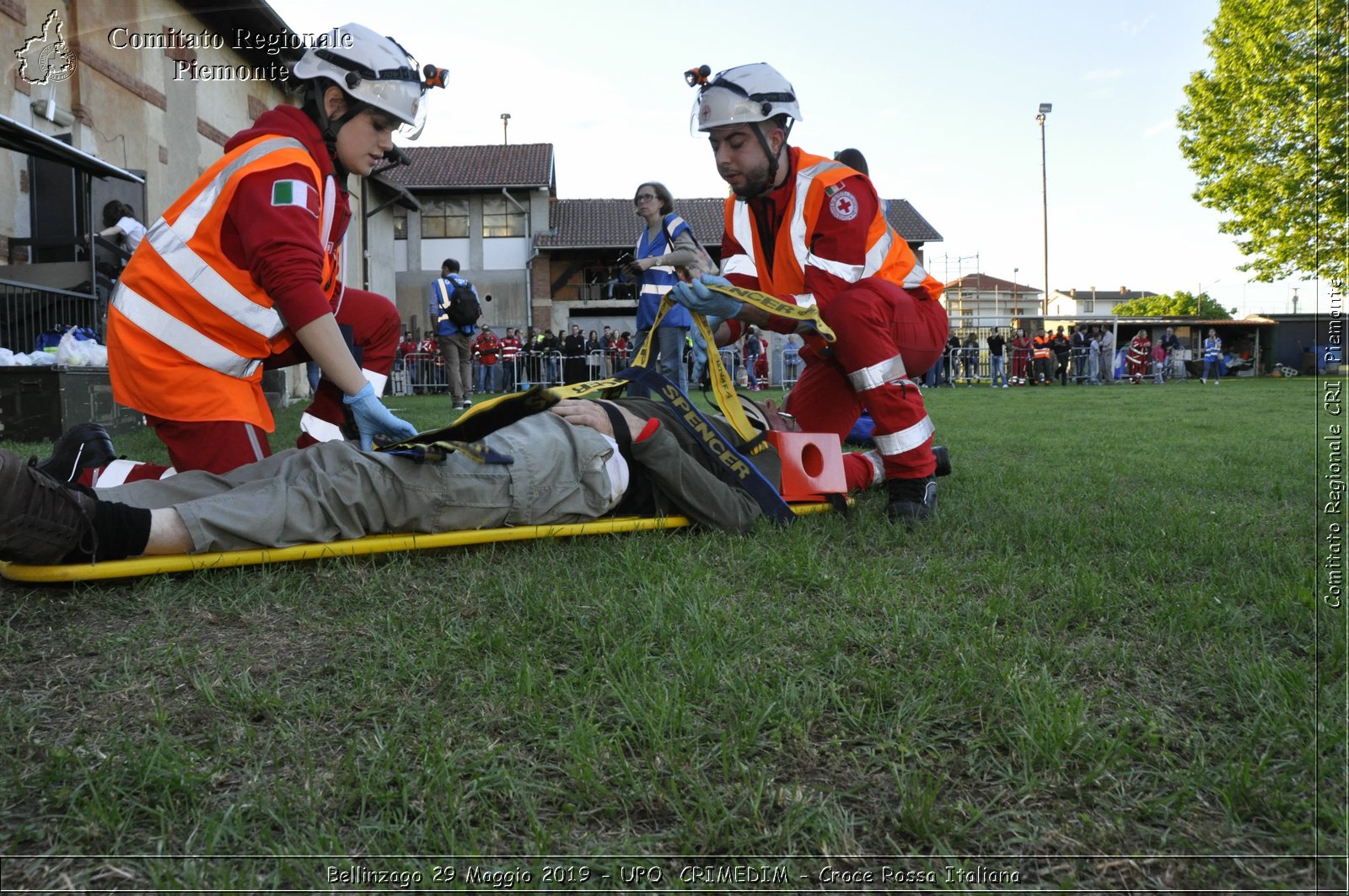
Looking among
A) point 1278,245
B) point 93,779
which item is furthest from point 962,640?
point 1278,245

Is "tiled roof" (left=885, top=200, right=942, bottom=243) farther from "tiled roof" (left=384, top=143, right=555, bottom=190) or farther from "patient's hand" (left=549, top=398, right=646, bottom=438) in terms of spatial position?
"patient's hand" (left=549, top=398, right=646, bottom=438)

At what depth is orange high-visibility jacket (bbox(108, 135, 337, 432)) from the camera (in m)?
2.92

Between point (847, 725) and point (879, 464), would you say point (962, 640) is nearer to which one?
point (847, 725)

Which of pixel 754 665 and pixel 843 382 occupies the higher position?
pixel 843 382

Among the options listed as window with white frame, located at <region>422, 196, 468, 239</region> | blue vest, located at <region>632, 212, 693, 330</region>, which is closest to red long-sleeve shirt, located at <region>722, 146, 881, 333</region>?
blue vest, located at <region>632, 212, 693, 330</region>

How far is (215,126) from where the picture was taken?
13.6 meters

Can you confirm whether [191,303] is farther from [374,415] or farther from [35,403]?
[35,403]

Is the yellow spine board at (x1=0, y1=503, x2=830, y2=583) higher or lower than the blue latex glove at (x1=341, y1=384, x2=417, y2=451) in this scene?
lower

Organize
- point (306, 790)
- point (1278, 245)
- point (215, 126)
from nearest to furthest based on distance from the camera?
point (306, 790), point (215, 126), point (1278, 245)

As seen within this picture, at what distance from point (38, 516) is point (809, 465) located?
2.51 m

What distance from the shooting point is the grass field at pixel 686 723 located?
3.72 ft

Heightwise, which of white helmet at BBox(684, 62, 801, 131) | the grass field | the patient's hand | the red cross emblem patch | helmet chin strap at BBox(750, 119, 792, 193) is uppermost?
white helmet at BBox(684, 62, 801, 131)

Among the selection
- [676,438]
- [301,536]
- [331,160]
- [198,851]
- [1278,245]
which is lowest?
[198,851]

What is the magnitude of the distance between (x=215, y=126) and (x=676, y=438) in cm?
1366
